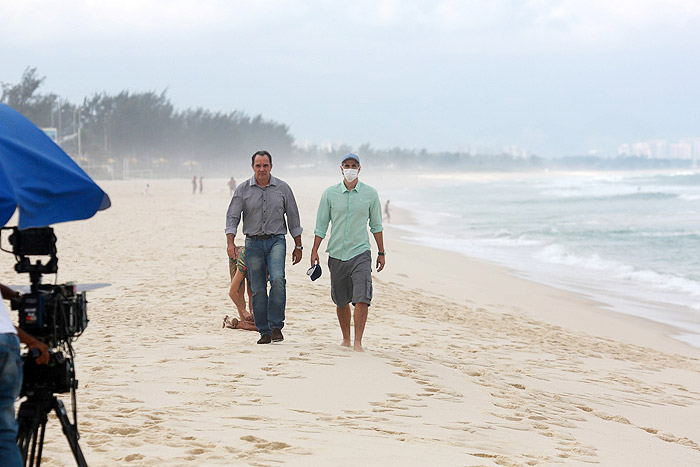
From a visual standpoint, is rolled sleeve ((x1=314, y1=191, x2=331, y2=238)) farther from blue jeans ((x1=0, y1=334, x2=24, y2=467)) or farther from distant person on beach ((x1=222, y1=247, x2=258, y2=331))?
blue jeans ((x1=0, y1=334, x2=24, y2=467))

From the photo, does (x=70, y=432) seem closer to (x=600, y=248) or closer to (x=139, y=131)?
(x=600, y=248)

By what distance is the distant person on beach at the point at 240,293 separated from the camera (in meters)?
7.49

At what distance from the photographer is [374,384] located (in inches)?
223

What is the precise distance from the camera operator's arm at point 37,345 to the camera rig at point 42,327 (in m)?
0.02

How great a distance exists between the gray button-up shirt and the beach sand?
100cm

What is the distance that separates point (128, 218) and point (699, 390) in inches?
785

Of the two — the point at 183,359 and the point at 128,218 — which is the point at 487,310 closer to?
the point at 183,359

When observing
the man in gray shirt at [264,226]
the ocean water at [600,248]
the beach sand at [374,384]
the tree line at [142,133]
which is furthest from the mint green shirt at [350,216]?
the tree line at [142,133]

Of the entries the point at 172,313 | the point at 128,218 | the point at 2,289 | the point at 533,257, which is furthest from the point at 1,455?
the point at 128,218

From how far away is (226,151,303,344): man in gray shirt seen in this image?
21.7 ft

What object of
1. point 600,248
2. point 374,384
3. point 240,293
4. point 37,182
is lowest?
point 600,248

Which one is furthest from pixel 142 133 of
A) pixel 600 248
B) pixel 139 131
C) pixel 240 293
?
pixel 240 293

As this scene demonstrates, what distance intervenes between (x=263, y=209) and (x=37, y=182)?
3.93 m

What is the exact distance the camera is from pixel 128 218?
80.9 ft
